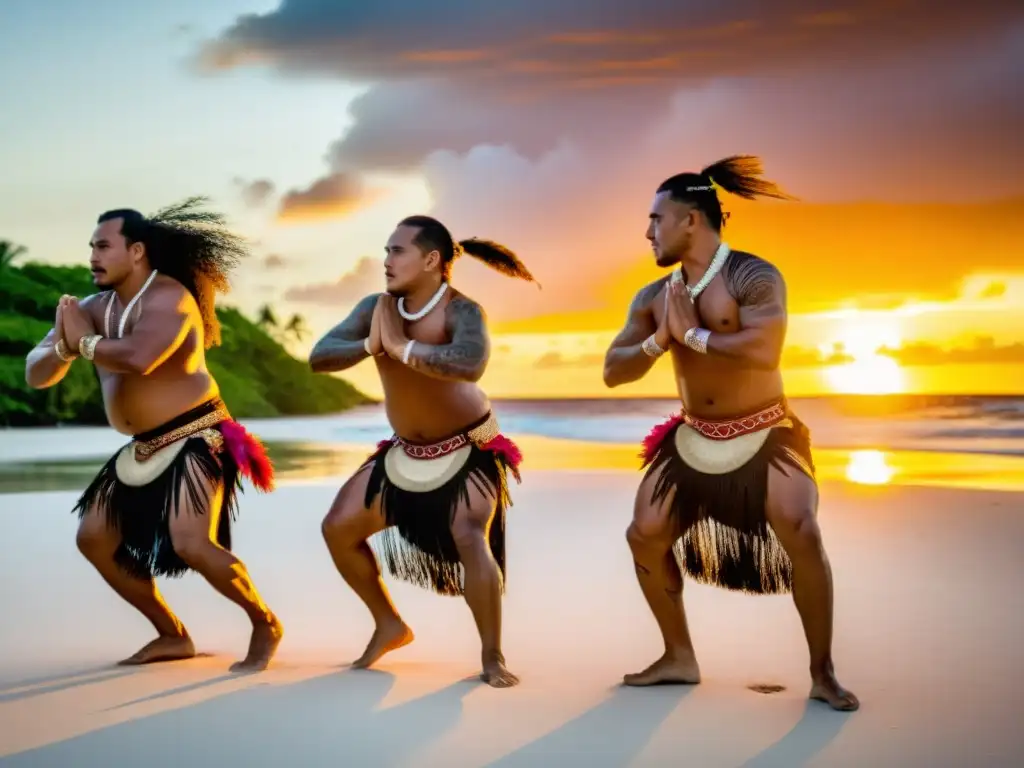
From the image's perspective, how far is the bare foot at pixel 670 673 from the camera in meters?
3.94

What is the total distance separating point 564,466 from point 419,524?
942 cm

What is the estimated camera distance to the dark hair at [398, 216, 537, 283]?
13.6ft

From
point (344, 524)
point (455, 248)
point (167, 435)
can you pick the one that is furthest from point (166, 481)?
point (455, 248)

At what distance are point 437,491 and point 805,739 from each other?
142 centimetres

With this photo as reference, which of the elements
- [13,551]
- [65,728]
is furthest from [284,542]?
[65,728]

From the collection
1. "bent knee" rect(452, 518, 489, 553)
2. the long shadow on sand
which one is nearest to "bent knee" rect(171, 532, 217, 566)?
the long shadow on sand

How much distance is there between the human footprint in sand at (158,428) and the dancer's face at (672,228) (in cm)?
164

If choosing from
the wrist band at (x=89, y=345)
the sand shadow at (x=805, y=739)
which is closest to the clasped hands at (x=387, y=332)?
the wrist band at (x=89, y=345)

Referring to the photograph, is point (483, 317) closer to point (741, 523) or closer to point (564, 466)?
point (741, 523)

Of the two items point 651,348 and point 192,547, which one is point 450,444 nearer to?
point 651,348

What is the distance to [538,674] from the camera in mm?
4172

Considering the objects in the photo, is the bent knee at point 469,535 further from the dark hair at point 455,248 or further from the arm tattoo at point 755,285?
the arm tattoo at point 755,285

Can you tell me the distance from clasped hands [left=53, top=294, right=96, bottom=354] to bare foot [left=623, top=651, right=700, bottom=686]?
2.17 meters

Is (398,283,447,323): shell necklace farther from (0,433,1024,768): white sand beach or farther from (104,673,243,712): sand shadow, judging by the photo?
(104,673,243,712): sand shadow
